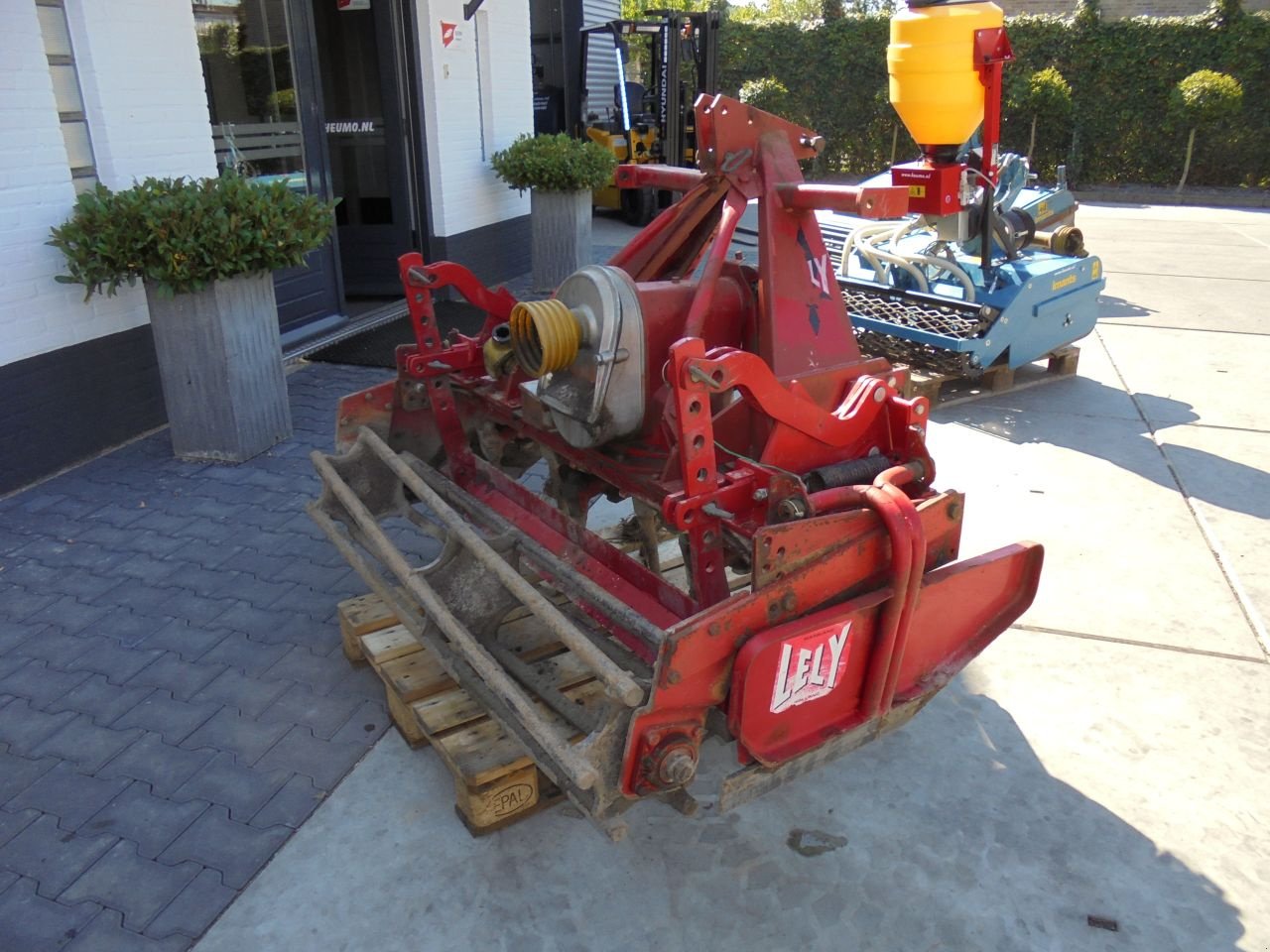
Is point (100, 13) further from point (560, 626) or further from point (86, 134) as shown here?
point (560, 626)

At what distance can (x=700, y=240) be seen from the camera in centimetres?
351

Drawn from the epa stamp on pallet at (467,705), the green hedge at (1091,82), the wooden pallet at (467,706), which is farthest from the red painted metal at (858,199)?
the green hedge at (1091,82)

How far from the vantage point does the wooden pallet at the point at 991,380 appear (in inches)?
239

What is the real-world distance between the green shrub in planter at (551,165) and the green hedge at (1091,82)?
454 inches

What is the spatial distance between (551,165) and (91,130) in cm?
402

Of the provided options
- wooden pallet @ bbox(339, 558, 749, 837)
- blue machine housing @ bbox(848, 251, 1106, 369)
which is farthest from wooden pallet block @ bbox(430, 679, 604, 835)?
blue machine housing @ bbox(848, 251, 1106, 369)

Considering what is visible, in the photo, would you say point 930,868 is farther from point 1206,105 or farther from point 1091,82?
point 1091,82

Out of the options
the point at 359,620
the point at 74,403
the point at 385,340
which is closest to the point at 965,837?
the point at 359,620

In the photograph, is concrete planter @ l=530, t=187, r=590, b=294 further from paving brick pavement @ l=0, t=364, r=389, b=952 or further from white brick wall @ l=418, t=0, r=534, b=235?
paving brick pavement @ l=0, t=364, r=389, b=952

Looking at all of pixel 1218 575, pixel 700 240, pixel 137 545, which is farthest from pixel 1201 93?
pixel 137 545

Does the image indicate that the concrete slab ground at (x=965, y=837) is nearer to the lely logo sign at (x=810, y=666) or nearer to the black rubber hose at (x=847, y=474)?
the lely logo sign at (x=810, y=666)

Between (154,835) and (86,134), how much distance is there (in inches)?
155

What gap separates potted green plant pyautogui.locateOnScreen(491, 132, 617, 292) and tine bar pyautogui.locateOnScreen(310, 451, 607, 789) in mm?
5684

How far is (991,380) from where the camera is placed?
644 cm
